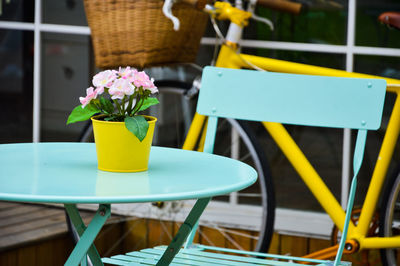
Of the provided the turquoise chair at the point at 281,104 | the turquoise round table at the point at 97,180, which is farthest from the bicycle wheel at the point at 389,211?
the turquoise round table at the point at 97,180

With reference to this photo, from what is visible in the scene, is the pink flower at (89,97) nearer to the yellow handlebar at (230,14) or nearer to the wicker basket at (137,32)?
the wicker basket at (137,32)

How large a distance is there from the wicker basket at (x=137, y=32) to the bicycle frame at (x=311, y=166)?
0.18 m

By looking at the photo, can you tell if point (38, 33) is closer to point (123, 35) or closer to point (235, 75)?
point (123, 35)

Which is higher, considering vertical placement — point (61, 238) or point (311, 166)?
point (311, 166)

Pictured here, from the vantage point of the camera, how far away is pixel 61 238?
10.6 feet

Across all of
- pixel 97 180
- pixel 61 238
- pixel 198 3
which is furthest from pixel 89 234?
pixel 61 238

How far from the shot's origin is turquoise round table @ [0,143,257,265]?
142 cm

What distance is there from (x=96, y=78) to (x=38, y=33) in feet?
6.45

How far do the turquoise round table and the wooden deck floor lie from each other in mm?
1158

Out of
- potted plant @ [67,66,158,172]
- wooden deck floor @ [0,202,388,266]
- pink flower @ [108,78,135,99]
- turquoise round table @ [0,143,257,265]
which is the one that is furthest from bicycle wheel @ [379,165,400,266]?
pink flower @ [108,78,135,99]

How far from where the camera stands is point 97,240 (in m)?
3.35

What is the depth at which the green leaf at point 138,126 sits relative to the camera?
5.32ft

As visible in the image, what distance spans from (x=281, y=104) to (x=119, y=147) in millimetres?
641

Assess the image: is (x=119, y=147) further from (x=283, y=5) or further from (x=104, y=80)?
(x=283, y=5)
